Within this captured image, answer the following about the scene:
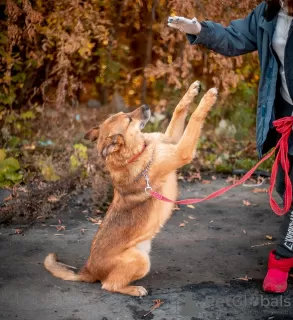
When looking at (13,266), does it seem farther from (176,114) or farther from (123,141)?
→ (176,114)

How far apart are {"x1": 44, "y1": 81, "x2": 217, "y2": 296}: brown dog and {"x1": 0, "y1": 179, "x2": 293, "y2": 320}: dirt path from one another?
0.61ft

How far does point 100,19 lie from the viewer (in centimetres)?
688

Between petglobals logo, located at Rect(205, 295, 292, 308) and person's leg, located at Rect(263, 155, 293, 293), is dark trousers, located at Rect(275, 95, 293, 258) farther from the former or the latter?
petglobals logo, located at Rect(205, 295, 292, 308)

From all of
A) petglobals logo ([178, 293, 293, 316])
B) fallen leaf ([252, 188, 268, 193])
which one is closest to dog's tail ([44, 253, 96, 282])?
petglobals logo ([178, 293, 293, 316])

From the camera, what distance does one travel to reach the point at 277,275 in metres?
Result: 3.96

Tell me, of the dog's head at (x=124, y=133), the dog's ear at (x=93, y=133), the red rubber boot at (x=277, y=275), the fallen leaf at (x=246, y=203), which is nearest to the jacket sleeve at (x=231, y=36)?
the dog's head at (x=124, y=133)

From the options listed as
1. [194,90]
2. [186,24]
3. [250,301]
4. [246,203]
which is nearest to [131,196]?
[194,90]

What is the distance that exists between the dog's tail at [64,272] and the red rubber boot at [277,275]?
1.61 m

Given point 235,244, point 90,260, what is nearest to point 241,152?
point 235,244

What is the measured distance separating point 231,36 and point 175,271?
235 centimetres

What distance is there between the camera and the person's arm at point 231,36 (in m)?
3.87

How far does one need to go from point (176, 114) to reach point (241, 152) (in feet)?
12.3

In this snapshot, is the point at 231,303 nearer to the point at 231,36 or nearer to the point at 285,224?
the point at 285,224

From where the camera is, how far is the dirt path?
12.0 ft
